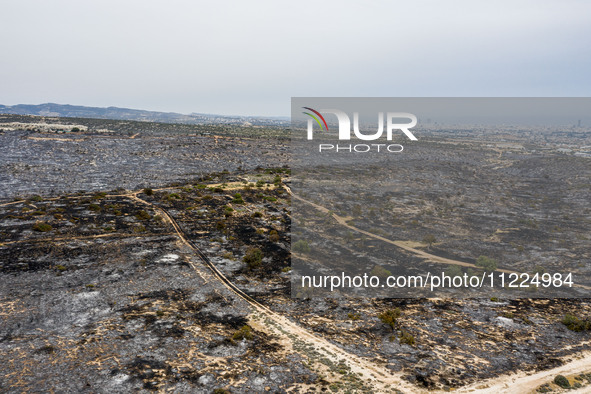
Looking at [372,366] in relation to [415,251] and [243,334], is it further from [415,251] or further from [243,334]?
[415,251]

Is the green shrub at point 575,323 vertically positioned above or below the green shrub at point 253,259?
below

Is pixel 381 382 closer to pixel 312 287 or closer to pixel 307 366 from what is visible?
pixel 307 366

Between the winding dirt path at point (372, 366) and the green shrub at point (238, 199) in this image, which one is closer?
the winding dirt path at point (372, 366)

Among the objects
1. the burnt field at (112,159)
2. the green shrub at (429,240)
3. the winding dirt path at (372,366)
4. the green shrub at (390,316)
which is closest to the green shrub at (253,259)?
the winding dirt path at (372,366)

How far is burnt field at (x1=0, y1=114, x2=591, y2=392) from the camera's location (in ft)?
53.5

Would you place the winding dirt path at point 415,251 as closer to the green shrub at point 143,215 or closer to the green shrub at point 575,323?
the green shrub at point 575,323

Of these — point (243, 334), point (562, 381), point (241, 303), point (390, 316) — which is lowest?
point (562, 381)

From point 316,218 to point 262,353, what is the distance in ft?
89.7

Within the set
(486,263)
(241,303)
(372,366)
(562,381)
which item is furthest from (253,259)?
(562,381)

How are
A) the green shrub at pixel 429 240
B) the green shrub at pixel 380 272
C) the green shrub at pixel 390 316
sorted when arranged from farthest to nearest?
the green shrub at pixel 429 240 → the green shrub at pixel 380 272 → the green shrub at pixel 390 316

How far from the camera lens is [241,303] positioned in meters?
23.1

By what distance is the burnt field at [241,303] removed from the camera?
1630cm

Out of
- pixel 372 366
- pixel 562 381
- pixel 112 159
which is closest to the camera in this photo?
pixel 562 381

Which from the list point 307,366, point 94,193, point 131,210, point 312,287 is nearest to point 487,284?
point 312,287
